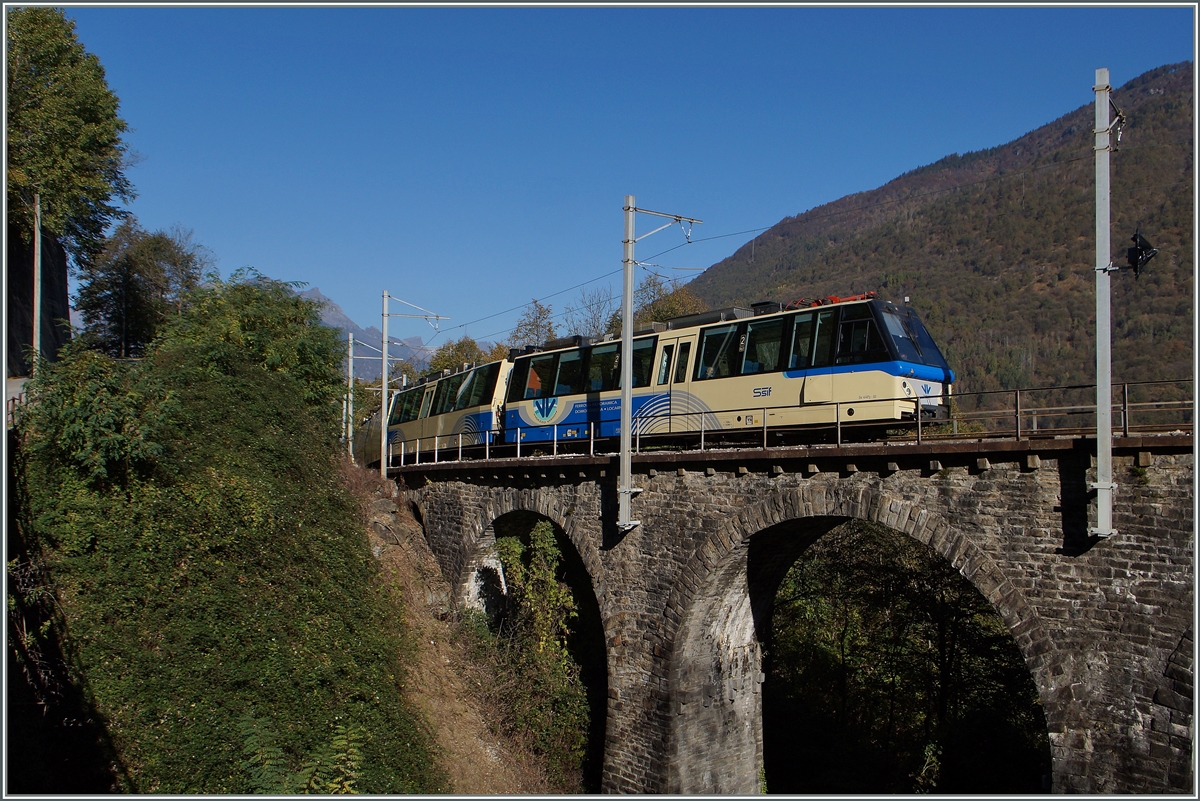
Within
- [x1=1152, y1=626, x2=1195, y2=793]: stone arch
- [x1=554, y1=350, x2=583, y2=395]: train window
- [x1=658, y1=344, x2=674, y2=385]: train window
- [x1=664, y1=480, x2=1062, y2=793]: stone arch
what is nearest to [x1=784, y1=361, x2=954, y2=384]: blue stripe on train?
[x1=664, y1=480, x2=1062, y2=793]: stone arch

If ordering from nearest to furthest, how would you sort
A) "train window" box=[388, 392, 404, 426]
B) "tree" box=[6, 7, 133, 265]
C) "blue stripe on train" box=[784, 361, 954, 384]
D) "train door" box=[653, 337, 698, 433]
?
"blue stripe on train" box=[784, 361, 954, 384] < "train door" box=[653, 337, 698, 433] < "tree" box=[6, 7, 133, 265] < "train window" box=[388, 392, 404, 426]

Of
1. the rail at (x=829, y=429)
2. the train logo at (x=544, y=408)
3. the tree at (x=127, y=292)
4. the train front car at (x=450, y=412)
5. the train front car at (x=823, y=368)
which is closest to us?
the rail at (x=829, y=429)

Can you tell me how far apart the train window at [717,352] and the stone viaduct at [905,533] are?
214 cm

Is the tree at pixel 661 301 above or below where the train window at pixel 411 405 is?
above

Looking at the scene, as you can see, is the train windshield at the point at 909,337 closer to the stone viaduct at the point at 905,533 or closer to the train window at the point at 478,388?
the stone viaduct at the point at 905,533

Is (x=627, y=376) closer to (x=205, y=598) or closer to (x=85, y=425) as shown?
(x=205, y=598)

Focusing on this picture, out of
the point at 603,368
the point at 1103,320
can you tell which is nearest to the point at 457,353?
the point at 603,368

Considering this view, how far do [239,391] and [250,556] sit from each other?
19.6 ft

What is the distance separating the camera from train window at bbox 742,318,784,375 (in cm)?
1460

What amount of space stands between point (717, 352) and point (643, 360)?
214cm

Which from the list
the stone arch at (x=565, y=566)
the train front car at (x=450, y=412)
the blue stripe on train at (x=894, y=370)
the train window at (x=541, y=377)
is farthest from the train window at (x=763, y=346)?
the train front car at (x=450, y=412)

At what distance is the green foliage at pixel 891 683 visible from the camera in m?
17.7

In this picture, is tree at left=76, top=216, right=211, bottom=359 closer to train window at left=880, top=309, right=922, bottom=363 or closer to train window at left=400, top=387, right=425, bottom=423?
train window at left=400, top=387, right=425, bottom=423

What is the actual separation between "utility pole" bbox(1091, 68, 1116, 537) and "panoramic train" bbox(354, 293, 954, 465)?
6.79ft
